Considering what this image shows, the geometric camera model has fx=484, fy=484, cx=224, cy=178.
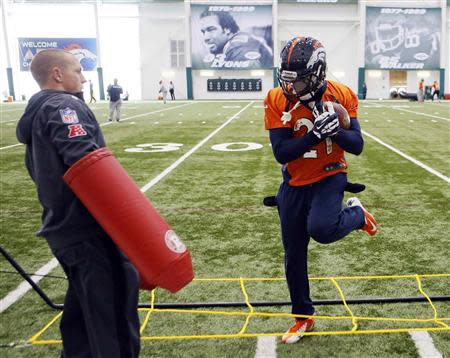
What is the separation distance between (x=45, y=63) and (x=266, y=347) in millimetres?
2009

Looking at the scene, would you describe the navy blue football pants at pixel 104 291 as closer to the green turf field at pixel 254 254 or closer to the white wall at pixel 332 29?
the green turf field at pixel 254 254

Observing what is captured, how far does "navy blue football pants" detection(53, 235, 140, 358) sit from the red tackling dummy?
276mm

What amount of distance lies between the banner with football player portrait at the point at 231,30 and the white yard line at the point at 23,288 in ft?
131

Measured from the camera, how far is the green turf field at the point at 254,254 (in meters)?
3.00

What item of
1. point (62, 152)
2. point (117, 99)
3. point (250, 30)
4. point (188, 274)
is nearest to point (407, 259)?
point (188, 274)

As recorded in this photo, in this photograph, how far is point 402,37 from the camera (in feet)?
140

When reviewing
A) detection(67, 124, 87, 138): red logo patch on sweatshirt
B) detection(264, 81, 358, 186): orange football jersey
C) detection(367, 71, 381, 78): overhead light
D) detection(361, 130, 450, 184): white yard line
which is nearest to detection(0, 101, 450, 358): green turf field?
detection(361, 130, 450, 184): white yard line

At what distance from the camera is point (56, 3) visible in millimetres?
45500

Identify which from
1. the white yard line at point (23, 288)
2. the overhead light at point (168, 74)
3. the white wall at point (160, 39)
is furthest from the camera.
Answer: the overhead light at point (168, 74)

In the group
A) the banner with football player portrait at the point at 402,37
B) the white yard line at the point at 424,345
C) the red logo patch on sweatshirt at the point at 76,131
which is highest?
the banner with football player portrait at the point at 402,37

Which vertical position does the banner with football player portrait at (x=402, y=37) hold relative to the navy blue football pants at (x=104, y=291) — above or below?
above

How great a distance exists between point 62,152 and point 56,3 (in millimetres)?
49006

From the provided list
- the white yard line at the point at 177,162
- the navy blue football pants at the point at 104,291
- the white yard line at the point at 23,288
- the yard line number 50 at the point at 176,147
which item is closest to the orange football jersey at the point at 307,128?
the navy blue football pants at the point at 104,291

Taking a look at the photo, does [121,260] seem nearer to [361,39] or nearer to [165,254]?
[165,254]
